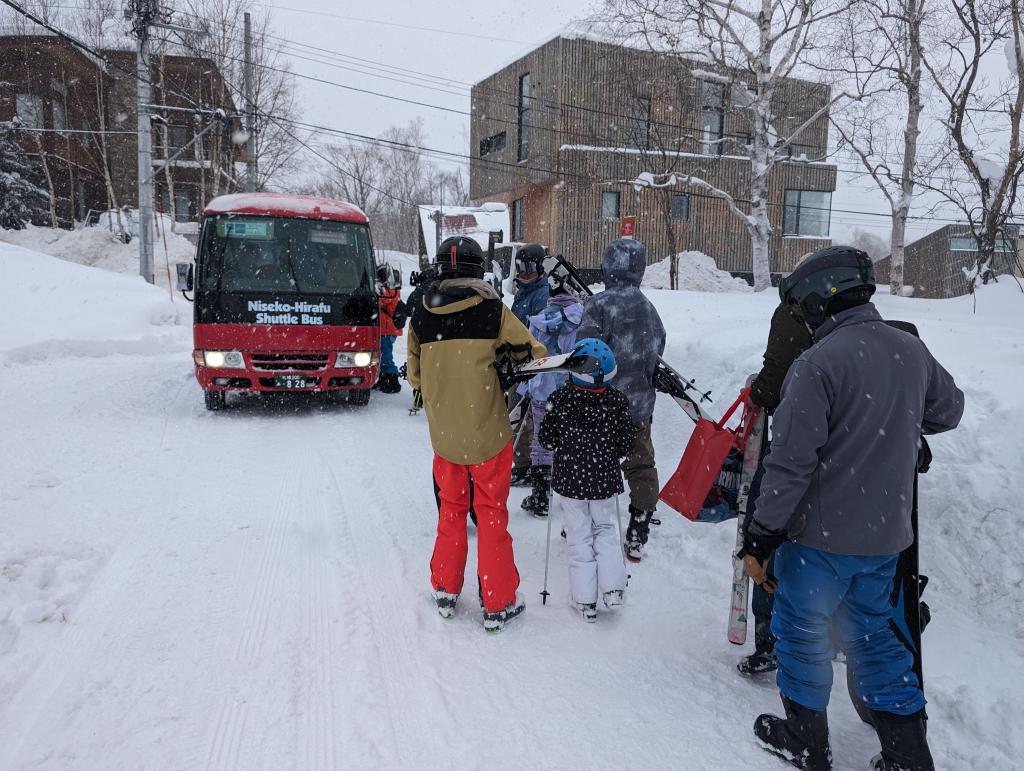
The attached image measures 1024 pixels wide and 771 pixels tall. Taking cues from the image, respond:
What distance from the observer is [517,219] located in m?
35.2

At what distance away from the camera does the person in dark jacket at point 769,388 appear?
10.1 feet

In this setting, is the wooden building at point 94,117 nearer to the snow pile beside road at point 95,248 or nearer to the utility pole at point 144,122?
the snow pile beside road at point 95,248

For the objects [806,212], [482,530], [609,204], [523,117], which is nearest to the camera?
[482,530]

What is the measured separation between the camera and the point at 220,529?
4.83 metres

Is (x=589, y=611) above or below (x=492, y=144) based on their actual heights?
below

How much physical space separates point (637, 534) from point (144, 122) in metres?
19.5

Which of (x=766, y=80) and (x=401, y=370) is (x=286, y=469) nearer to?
(x=401, y=370)

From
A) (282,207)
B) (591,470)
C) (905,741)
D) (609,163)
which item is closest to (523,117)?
(609,163)

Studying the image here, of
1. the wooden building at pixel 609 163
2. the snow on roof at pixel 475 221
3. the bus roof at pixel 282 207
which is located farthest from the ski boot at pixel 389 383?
the wooden building at pixel 609 163

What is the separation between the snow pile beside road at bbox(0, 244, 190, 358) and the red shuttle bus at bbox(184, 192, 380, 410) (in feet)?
21.5

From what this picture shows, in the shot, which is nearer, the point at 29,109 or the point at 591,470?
the point at 591,470

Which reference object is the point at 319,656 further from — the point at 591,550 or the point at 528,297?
the point at 528,297

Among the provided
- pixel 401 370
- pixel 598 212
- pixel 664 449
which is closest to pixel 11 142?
pixel 598 212

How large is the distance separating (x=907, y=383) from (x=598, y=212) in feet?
97.5
